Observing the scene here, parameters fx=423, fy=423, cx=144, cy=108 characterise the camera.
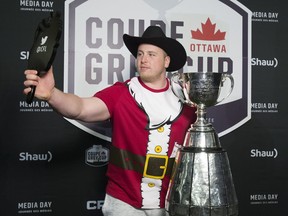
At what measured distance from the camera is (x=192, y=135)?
129cm

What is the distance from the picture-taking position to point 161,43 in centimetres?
177

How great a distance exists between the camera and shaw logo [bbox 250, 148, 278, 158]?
2500mm

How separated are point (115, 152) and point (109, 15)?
904mm

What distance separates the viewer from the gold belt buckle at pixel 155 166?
5.46ft

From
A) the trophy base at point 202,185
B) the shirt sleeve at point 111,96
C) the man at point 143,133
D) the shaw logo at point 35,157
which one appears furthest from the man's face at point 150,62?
the shaw logo at point 35,157

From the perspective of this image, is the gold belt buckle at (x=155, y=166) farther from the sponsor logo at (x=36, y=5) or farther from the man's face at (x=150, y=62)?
the sponsor logo at (x=36, y=5)

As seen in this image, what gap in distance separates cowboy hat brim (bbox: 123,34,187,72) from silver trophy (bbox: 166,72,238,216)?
47 centimetres

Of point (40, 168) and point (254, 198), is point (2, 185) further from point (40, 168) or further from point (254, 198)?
point (254, 198)

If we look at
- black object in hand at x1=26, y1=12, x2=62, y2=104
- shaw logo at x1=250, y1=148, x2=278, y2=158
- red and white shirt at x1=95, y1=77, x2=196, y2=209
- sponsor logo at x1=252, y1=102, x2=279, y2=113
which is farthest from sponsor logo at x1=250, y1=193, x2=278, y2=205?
black object in hand at x1=26, y1=12, x2=62, y2=104

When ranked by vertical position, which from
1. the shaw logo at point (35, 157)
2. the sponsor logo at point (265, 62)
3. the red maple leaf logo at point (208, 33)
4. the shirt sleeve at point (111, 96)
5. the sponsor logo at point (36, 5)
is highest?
the sponsor logo at point (36, 5)

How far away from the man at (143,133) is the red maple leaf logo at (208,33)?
0.72m

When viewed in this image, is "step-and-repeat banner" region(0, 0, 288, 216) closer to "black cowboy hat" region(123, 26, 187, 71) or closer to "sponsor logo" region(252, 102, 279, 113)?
"sponsor logo" region(252, 102, 279, 113)

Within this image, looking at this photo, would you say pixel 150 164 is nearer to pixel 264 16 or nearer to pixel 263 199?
pixel 263 199

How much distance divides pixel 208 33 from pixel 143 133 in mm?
1005
